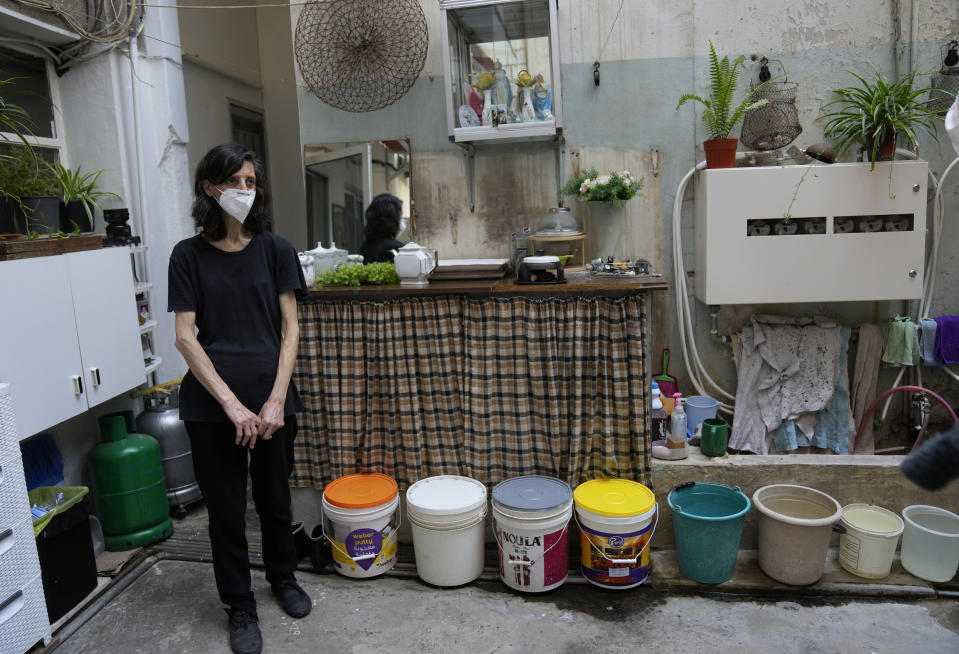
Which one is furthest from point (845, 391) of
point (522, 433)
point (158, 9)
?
point (158, 9)

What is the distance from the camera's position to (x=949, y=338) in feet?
12.5

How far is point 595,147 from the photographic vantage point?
3.98 m

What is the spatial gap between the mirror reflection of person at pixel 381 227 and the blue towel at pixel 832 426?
2560 mm

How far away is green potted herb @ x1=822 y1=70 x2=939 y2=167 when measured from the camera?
3375 millimetres

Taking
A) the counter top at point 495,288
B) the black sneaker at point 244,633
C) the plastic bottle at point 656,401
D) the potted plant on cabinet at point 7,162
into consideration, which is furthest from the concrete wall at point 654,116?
the black sneaker at point 244,633

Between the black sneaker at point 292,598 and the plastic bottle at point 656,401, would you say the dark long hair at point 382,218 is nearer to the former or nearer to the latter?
the plastic bottle at point 656,401

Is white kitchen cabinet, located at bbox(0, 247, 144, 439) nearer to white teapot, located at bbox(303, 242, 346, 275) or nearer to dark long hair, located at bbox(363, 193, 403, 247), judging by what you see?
white teapot, located at bbox(303, 242, 346, 275)

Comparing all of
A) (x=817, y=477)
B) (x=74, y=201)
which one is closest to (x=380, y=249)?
(x=74, y=201)

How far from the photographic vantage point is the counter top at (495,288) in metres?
2.98

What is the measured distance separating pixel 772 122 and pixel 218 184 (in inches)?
111

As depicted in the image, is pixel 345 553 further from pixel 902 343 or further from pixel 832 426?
pixel 902 343

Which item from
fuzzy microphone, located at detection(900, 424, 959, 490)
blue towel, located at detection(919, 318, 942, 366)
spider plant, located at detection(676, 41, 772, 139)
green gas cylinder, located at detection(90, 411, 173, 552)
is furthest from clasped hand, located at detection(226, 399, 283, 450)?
blue towel, located at detection(919, 318, 942, 366)

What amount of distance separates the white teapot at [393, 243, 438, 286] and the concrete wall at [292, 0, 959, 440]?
0.94 meters

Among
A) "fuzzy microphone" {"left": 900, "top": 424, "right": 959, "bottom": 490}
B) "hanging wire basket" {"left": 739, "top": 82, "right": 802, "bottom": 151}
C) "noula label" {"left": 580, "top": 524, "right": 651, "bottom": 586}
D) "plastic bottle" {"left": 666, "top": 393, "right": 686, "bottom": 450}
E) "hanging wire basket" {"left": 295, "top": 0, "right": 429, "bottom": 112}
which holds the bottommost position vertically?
"noula label" {"left": 580, "top": 524, "right": 651, "bottom": 586}
